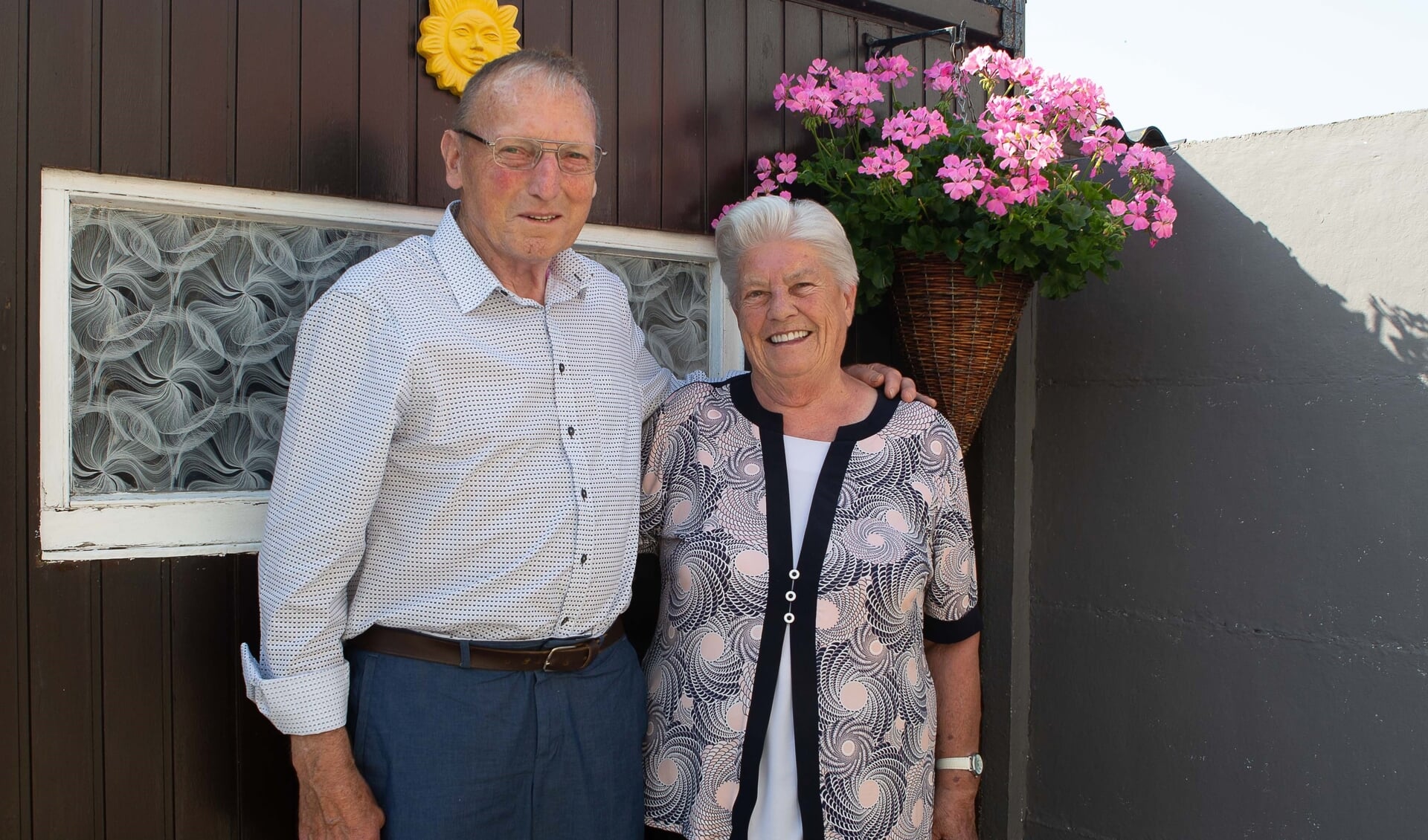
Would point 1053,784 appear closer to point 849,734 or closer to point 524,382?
point 849,734

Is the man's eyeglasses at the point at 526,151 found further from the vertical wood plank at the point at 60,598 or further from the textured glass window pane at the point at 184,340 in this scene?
the vertical wood plank at the point at 60,598

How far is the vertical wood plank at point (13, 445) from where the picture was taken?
1.74 m

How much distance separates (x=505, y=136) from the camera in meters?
1.71

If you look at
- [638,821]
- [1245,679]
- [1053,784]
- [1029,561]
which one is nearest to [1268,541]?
[1245,679]

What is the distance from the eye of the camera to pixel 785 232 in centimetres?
199

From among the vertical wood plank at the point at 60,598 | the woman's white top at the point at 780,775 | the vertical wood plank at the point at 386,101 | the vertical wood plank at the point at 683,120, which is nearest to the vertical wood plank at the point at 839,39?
the vertical wood plank at the point at 683,120

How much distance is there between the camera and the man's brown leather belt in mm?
1681

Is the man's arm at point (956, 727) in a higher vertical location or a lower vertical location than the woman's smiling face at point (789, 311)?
lower

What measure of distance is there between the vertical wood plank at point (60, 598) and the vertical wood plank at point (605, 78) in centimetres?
96

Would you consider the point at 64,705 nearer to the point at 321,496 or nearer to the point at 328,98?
the point at 321,496

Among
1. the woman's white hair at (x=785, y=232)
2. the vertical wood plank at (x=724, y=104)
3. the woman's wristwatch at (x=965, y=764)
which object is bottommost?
the woman's wristwatch at (x=965, y=764)

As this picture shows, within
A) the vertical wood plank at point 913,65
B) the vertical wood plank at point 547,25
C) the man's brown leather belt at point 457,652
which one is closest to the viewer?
the man's brown leather belt at point 457,652

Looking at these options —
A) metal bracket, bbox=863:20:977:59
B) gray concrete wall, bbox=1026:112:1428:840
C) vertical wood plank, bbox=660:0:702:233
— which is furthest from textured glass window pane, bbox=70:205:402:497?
gray concrete wall, bbox=1026:112:1428:840

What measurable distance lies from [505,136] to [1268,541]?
1.95m
